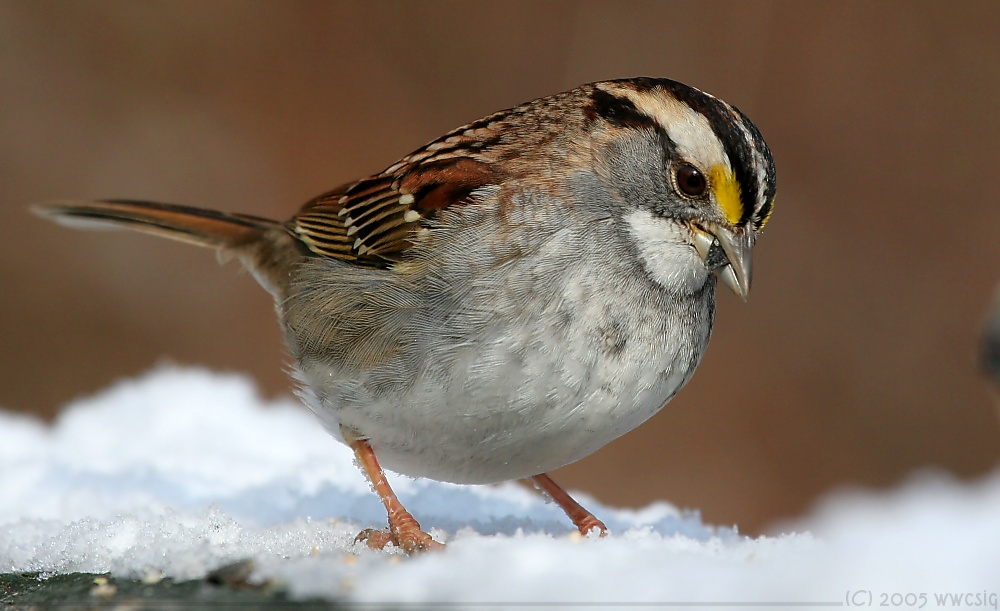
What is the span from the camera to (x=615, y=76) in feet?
27.8

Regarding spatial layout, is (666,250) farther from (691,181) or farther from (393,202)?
(393,202)

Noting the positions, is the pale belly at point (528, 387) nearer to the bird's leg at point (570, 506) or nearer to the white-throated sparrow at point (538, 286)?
the white-throated sparrow at point (538, 286)

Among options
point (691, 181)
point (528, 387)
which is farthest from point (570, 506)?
point (691, 181)

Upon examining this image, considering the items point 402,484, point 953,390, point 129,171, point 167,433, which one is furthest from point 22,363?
point 953,390

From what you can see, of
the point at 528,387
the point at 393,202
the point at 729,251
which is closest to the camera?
the point at 528,387

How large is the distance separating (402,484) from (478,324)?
5.91 ft

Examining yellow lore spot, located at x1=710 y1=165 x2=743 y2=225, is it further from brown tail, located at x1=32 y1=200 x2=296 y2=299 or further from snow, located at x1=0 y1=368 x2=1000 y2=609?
brown tail, located at x1=32 y1=200 x2=296 y2=299

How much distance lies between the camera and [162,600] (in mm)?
2479

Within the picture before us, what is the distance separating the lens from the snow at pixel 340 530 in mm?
2117

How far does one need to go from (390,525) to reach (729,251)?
135cm

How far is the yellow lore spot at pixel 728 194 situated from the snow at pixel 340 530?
949 mm

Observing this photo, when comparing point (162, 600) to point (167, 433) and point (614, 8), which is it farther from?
point (614, 8)

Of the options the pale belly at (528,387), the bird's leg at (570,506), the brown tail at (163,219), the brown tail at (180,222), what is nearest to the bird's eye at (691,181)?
the pale belly at (528,387)

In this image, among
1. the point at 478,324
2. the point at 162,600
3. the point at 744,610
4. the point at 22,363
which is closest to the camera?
the point at 744,610
